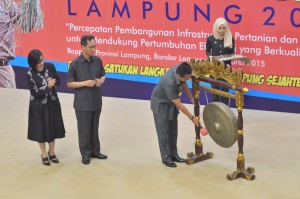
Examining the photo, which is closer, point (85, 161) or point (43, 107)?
point (43, 107)

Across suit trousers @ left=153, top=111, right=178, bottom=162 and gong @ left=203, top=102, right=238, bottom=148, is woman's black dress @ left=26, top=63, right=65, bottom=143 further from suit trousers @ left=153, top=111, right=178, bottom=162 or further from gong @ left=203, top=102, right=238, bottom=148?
gong @ left=203, top=102, right=238, bottom=148

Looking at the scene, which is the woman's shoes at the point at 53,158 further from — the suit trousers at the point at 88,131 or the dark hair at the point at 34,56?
the dark hair at the point at 34,56

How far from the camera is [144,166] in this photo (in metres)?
6.41

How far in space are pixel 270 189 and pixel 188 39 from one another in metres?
3.55

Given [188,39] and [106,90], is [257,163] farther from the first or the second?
[106,90]

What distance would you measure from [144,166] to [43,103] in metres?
1.22

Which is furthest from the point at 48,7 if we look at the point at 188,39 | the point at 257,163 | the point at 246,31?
the point at 257,163

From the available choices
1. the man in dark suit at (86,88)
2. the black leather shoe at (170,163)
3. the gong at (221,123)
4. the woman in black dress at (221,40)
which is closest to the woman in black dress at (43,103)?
the man in dark suit at (86,88)

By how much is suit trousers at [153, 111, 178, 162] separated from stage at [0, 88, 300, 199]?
155 mm

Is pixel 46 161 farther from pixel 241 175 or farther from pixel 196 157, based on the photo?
pixel 241 175

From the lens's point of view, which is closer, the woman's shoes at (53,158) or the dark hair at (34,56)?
the dark hair at (34,56)

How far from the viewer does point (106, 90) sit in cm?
957

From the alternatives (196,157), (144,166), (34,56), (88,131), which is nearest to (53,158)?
(88,131)

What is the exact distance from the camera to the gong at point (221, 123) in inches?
232
